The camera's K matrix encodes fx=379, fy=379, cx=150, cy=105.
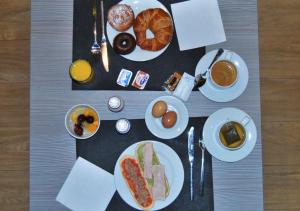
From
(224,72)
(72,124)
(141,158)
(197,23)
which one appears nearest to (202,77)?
(224,72)

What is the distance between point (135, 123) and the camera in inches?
45.8

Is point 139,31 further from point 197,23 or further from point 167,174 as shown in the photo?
point 167,174

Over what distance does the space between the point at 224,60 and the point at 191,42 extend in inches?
4.6

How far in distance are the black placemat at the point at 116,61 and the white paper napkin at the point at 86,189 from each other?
253 millimetres

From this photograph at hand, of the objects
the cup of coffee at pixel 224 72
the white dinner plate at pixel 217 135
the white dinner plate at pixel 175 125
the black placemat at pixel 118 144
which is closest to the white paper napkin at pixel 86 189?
the black placemat at pixel 118 144

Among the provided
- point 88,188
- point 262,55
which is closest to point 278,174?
point 262,55

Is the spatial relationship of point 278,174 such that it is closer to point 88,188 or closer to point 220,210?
point 220,210

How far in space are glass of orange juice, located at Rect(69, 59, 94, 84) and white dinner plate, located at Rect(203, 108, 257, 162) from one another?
15.2 inches

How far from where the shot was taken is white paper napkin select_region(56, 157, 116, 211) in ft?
3.71

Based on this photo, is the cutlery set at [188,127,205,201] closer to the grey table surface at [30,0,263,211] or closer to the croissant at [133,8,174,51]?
the grey table surface at [30,0,263,211]

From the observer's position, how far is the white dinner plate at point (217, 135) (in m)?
1.13

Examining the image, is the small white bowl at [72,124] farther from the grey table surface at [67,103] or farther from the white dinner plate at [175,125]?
the white dinner plate at [175,125]

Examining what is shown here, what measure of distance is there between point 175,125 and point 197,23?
0.33m

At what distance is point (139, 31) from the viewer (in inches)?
45.9
